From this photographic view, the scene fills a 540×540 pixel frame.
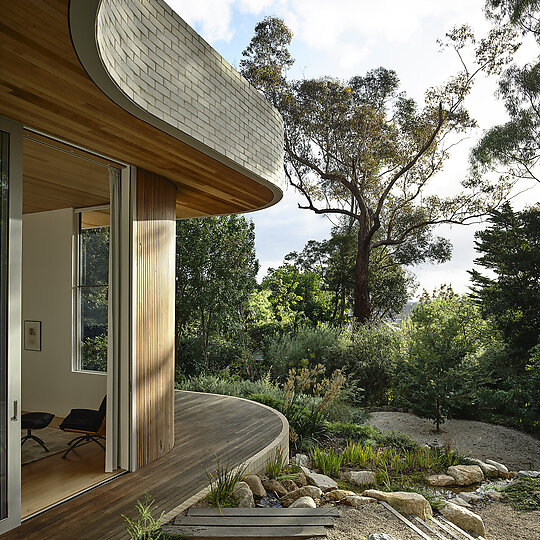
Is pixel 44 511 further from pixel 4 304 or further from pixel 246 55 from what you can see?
pixel 246 55

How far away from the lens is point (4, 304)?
3152 millimetres

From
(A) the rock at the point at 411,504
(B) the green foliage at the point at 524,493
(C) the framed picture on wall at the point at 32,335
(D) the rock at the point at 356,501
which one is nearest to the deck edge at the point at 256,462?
(D) the rock at the point at 356,501

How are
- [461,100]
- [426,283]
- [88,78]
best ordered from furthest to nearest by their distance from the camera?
[426,283] → [461,100] → [88,78]

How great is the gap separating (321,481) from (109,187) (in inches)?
149

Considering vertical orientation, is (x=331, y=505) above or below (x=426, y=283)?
below

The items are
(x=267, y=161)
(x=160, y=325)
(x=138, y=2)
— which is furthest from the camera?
(x=267, y=161)

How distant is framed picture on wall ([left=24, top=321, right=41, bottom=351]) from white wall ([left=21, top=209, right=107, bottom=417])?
8cm

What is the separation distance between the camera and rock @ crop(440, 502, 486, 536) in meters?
3.87

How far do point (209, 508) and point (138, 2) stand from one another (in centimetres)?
376

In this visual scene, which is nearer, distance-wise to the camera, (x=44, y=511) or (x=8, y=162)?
(x=8, y=162)

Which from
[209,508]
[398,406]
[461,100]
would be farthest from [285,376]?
[461,100]

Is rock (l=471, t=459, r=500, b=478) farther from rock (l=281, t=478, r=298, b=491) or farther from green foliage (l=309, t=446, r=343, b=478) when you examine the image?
rock (l=281, t=478, r=298, b=491)

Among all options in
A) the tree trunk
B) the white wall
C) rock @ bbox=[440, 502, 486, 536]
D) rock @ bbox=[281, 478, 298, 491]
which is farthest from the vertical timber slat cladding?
the tree trunk

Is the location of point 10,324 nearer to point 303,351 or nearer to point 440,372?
point 440,372
